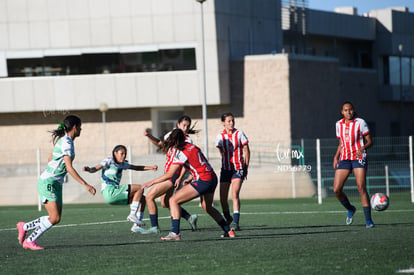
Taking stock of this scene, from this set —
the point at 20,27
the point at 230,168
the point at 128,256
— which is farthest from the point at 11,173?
the point at 128,256

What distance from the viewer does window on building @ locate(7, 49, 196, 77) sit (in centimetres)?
4666

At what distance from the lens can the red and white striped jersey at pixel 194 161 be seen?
12422 millimetres

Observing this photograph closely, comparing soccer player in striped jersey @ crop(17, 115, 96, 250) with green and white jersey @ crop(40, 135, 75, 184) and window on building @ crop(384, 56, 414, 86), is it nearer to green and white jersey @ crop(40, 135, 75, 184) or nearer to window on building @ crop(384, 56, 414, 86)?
green and white jersey @ crop(40, 135, 75, 184)

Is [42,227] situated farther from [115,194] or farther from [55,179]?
[115,194]

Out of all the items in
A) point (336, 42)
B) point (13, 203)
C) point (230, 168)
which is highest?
point (336, 42)

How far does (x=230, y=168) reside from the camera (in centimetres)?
1524

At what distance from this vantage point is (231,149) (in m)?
15.2

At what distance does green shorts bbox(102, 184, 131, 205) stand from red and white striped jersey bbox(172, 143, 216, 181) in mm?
2464

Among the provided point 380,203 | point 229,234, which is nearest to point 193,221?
point 229,234

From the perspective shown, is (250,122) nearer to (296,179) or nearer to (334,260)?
(296,179)

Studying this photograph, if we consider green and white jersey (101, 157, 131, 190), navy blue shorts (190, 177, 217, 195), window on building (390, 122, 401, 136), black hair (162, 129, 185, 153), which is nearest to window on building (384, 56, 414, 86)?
window on building (390, 122, 401, 136)

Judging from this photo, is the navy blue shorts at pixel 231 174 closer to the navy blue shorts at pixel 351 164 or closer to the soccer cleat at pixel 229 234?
the navy blue shorts at pixel 351 164

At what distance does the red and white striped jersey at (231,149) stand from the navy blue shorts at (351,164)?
1.75 meters

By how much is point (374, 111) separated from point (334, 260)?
49.9m
